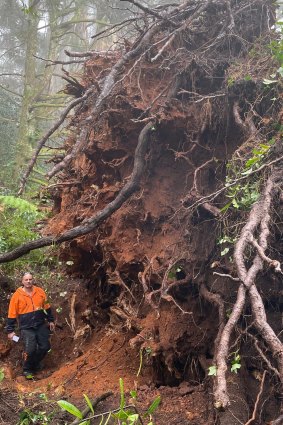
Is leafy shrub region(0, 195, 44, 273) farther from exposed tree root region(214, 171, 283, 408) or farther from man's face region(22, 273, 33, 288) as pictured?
exposed tree root region(214, 171, 283, 408)

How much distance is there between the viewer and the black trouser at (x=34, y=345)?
248 inches

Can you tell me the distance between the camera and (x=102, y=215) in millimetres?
4840

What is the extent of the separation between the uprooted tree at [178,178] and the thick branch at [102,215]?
13 mm

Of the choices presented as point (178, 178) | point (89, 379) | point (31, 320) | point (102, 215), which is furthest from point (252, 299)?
point (31, 320)

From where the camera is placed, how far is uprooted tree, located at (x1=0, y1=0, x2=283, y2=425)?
452cm

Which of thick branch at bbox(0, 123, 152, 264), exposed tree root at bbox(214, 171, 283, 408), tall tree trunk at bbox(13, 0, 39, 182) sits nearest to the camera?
Answer: exposed tree root at bbox(214, 171, 283, 408)

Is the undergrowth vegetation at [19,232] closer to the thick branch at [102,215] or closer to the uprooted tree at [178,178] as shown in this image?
the uprooted tree at [178,178]

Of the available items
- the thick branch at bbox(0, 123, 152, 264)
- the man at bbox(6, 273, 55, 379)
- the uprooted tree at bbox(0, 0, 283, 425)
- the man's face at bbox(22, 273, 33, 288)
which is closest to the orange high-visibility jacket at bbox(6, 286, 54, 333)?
the man at bbox(6, 273, 55, 379)

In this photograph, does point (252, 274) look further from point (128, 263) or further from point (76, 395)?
point (76, 395)

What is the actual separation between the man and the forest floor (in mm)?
232

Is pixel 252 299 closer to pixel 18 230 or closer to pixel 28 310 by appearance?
pixel 28 310

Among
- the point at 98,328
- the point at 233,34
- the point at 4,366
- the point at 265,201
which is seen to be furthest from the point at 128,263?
the point at 233,34

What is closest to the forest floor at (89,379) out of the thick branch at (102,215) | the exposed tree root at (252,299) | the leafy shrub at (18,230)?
the leafy shrub at (18,230)

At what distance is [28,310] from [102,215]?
2.46 meters
